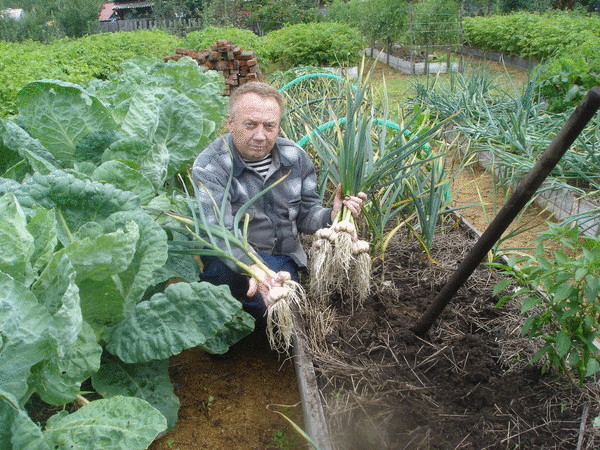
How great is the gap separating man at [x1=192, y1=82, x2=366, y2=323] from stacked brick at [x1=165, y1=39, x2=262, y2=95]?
5.99 metres

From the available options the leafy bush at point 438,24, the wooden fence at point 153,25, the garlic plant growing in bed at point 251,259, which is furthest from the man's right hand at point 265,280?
the wooden fence at point 153,25

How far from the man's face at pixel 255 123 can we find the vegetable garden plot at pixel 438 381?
2.30 feet

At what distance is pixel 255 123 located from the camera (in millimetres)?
2207

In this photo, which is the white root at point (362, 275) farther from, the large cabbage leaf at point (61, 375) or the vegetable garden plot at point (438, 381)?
the large cabbage leaf at point (61, 375)

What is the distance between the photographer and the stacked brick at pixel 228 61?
8.11 m

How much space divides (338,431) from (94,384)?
0.83 metres

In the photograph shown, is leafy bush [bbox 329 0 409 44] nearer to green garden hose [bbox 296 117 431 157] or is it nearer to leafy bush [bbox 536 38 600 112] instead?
leafy bush [bbox 536 38 600 112]

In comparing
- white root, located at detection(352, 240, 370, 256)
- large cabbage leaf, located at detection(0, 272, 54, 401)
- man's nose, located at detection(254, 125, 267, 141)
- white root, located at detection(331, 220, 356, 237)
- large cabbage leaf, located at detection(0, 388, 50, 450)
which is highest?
man's nose, located at detection(254, 125, 267, 141)

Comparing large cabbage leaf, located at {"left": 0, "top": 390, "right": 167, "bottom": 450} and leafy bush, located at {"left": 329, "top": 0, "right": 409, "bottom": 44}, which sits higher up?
leafy bush, located at {"left": 329, "top": 0, "right": 409, "bottom": 44}

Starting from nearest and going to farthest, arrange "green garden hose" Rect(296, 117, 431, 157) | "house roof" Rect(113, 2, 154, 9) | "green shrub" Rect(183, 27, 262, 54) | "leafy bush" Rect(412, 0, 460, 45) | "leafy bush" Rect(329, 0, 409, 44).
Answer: "green garden hose" Rect(296, 117, 431, 157) → "green shrub" Rect(183, 27, 262, 54) → "leafy bush" Rect(412, 0, 460, 45) → "leafy bush" Rect(329, 0, 409, 44) → "house roof" Rect(113, 2, 154, 9)

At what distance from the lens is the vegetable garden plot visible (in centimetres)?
170

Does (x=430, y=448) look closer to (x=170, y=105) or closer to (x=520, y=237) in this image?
(x=170, y=105)

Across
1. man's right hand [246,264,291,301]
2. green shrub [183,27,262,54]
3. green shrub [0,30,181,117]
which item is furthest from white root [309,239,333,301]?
green shrub [183,27,262,54]

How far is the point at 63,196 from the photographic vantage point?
1815 millimetres
